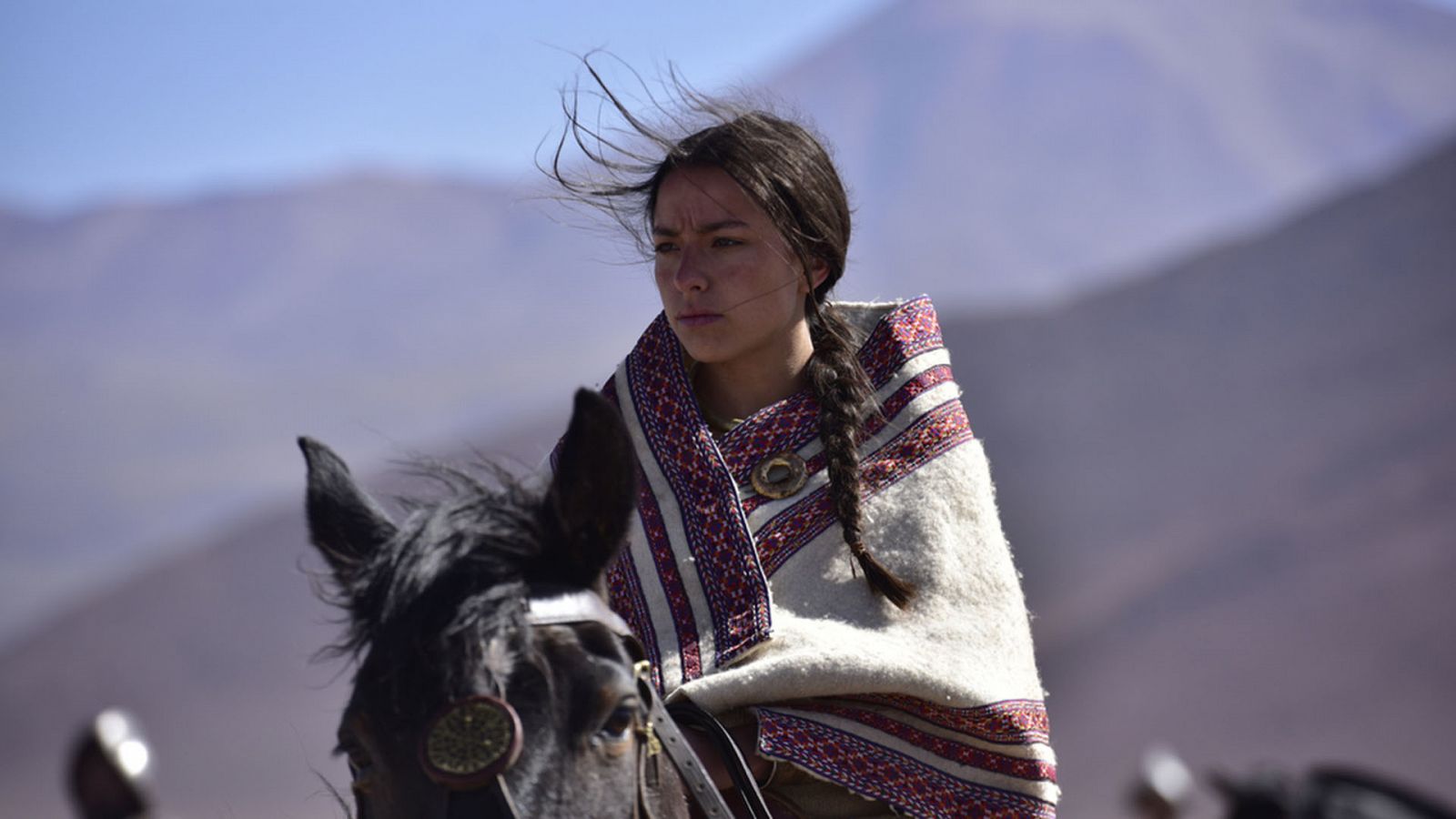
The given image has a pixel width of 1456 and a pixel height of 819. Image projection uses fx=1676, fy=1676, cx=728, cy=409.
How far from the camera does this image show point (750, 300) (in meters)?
3.18

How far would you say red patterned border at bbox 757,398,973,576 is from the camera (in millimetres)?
3033

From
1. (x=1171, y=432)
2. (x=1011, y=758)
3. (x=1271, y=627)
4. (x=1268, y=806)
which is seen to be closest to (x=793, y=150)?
(x=1011, y=758)

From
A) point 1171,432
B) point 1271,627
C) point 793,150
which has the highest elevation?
point 1171,432

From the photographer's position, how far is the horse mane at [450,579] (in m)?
1.98

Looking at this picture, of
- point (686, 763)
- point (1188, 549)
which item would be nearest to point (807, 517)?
point (686, 763)

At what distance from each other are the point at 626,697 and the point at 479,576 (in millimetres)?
239

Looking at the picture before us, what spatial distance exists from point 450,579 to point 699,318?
1218 mm

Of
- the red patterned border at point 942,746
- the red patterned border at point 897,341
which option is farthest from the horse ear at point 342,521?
the red patterned border at point 897,341

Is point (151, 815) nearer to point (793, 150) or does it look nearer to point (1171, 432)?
point (793, 150)

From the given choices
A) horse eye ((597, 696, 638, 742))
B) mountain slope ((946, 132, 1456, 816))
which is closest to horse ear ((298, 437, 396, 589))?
horse eye ((597, 696, 638, 742))

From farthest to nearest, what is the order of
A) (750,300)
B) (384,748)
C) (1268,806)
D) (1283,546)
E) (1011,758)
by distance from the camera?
(1283,546), (750,300), (1011,758), (384,748), (1268,806)

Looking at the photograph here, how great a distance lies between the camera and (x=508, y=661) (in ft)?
6.54

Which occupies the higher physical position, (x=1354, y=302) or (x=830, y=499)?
(x=1354, y=302)

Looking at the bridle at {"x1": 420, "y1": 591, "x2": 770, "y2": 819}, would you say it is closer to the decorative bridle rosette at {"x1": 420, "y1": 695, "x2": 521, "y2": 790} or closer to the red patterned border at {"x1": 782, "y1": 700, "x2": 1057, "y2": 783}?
the decorative bridle rosette at {"x1": 420, "y1": 695, "x2": 521, "y2": 790}
